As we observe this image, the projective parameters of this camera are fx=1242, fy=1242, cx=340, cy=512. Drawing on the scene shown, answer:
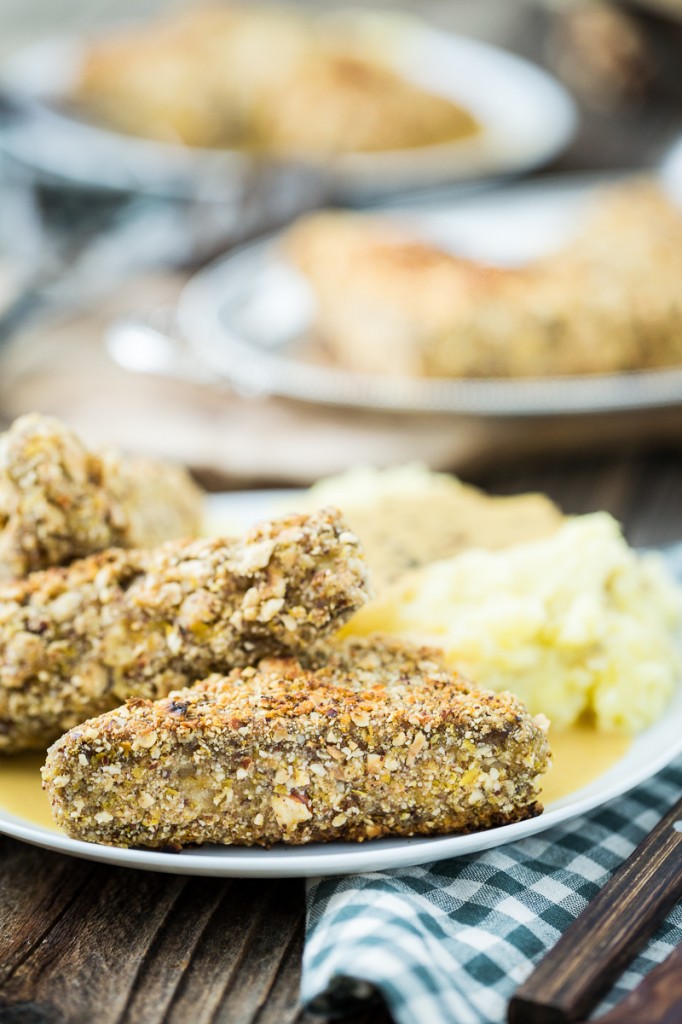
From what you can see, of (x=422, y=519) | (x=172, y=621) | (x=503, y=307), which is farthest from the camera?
(x=503, y=307)

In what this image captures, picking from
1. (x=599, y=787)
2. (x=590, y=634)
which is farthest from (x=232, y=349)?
(x=599, y=787)

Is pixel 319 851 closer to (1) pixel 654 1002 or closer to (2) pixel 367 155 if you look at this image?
(1) pixel 654 1002

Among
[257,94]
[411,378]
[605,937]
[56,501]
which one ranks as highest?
[605,937]

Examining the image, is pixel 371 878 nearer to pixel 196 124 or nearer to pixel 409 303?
pixel 409 303

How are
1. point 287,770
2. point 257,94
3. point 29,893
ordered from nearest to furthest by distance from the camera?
point 287,770
point 29,893
point 257,94

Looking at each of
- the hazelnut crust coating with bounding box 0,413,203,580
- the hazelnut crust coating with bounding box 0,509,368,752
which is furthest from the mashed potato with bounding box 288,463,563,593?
the hazelnut crust coating with bounding box 0,413,203,580

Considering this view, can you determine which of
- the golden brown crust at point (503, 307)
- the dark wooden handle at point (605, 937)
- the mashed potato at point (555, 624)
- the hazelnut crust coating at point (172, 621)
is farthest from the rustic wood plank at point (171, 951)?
the golden brown crust at point (503, 307)

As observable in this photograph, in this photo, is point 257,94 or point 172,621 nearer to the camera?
point 172,621

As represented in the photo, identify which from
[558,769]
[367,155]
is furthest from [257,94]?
[558,769]

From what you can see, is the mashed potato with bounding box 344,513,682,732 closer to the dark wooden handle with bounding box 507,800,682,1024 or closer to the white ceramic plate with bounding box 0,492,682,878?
the white ceramic plate with bounding box 0,492,682,878
